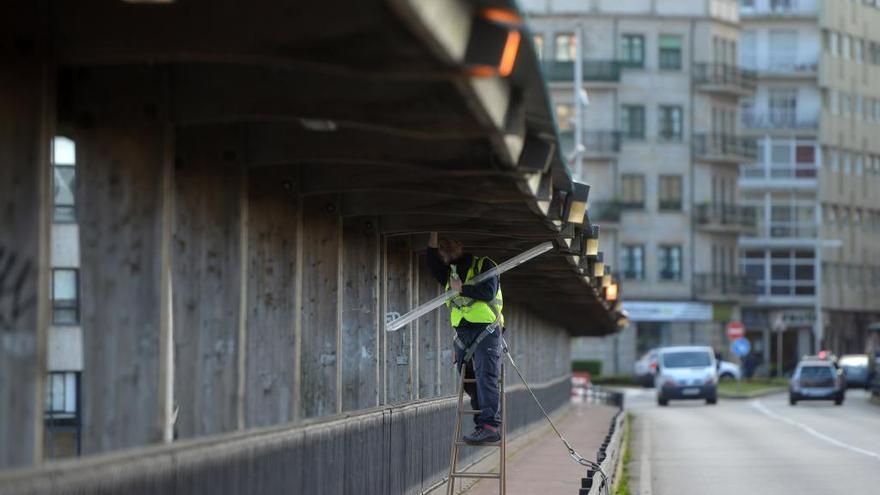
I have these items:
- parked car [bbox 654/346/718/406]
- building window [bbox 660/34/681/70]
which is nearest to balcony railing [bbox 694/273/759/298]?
building window [bbox 660/34/681/70]

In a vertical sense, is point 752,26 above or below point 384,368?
above

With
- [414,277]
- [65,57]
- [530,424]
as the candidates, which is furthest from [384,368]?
[530,424]

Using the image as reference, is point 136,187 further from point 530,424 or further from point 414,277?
point 530,424

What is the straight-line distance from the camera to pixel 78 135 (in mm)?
8922

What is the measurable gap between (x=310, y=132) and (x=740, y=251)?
296 ft

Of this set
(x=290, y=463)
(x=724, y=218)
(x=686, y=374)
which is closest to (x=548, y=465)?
(x=290, y=463)

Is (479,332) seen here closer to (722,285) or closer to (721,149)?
(721,149)

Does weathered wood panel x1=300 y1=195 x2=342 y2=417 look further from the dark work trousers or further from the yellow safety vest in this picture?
the dark work trousers

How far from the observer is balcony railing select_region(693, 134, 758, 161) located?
90.1m

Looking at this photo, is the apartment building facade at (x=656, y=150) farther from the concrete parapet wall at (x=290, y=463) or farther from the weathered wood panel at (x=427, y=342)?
the concrete parapet wall at (x=290, y=463)

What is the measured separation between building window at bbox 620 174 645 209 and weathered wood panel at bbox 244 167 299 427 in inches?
3079

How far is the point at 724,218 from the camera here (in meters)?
91.6

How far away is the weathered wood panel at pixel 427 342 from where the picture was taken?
19766mm

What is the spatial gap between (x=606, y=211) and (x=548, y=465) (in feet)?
223
